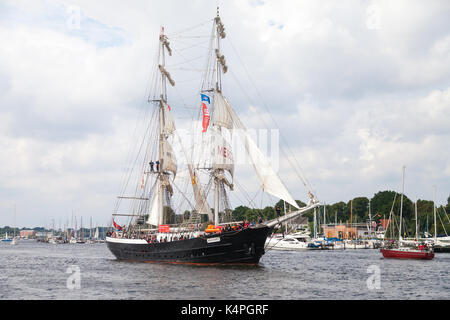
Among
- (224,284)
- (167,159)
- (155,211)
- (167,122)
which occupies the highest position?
(167,122)

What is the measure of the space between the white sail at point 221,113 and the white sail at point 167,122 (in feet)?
52.1

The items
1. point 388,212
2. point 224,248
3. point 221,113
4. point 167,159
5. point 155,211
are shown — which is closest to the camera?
point 224,248

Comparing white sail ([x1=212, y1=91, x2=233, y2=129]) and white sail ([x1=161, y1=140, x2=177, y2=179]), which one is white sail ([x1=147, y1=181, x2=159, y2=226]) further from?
white sail ([x1=212, y1=91, x2=233, y2=129])

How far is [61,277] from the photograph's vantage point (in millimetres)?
48500

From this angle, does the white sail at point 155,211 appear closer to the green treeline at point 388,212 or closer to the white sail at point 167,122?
the white sail at point 167,122

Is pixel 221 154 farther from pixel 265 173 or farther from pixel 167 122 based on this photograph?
pixel 167 122

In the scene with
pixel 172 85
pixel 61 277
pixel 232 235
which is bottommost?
pixel 61 277

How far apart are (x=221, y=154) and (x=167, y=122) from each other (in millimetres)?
18376

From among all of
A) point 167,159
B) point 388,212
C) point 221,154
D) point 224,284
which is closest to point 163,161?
point 167,159

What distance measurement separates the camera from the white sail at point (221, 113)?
197 ft

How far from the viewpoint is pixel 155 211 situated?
7331 cm
